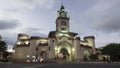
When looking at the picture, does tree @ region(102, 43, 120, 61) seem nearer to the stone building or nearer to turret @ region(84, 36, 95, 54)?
the stone building

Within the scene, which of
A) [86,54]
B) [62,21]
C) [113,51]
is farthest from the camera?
[62,21]

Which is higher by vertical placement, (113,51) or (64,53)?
(113,51)

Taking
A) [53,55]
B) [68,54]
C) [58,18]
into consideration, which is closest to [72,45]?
[68,54]

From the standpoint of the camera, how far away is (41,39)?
10969 centimetres

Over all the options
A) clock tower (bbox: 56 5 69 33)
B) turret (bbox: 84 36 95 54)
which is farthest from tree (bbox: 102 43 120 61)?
clock tower (bbox: 56 5 69 33)

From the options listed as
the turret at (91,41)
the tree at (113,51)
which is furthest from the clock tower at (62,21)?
the tree at (113,51)

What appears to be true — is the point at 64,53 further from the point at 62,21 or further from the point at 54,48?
the point at 62,21

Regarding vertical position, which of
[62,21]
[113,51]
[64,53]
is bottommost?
[64,53]

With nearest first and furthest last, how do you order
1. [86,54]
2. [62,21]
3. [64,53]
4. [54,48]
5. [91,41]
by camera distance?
[54,48] < [64,53] < [86,54] < [91,41] < [62,21]

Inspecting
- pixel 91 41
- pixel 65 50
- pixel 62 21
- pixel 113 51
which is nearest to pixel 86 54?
pixel 91 41

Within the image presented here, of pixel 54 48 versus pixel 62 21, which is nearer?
pixel 54 48

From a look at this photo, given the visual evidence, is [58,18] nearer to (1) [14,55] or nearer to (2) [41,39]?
(2) [41,39]

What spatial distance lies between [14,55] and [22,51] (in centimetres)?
535

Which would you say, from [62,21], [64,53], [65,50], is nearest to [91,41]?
[62,21]
